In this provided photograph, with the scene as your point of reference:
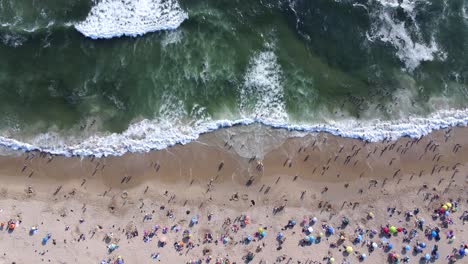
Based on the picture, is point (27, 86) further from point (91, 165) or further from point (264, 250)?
point (264, 250)

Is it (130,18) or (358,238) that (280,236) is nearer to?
(358,238)

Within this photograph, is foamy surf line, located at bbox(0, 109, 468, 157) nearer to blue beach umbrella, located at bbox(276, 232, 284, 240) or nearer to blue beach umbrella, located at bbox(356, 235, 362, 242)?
blue beach umbrella, located at bbox(356, 235, 362, 242)

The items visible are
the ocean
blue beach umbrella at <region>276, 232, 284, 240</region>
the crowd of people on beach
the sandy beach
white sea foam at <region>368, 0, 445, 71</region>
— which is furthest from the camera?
white sea foam at <region>368, 0, 445, 71</region>

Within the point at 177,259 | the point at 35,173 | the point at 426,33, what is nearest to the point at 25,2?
the point at 35,173

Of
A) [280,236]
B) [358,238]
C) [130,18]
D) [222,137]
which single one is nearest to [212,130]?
[222,137]

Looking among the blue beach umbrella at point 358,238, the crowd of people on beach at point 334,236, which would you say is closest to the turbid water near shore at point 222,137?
the crowd of people on beach at point 334,236

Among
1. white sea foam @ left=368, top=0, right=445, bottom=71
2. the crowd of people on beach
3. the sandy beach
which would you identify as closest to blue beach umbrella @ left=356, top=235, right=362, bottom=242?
the crowd of people on beach
